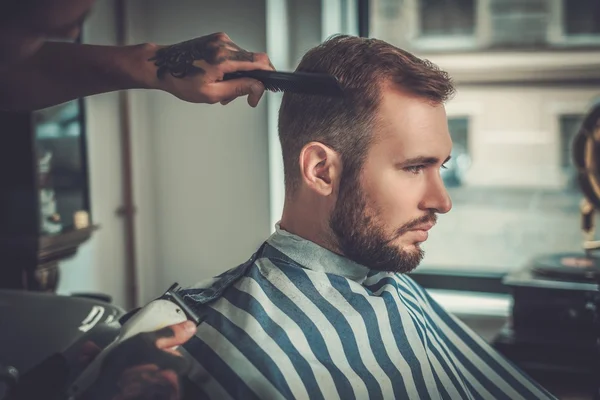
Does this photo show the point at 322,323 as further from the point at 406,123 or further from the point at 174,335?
the point at 406,123

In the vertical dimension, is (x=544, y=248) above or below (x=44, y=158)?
below

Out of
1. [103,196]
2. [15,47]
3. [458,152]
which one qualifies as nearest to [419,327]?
[15,47]

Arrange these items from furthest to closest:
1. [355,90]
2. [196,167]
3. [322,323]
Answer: [196,167]
[355,90]
[322,323]

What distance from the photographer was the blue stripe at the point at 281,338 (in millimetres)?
1145

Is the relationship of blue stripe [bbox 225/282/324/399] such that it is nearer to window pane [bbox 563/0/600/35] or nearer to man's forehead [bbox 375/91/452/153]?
man's forehead [bbox 375/91/452/153]

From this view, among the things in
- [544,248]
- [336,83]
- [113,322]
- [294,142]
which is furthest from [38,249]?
[544,248]

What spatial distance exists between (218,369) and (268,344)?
0.10 metres

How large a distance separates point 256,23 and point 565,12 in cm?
161

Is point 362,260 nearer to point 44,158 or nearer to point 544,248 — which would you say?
point 44,158

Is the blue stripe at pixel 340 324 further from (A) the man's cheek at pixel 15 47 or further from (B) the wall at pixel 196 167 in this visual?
(B) the wall at pixel 196 167

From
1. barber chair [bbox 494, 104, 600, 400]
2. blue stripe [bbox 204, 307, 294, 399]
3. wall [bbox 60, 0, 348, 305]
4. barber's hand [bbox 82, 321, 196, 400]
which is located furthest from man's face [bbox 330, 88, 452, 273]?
wall [bbox 60, 0, 348, 305]

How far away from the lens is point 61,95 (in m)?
1.10

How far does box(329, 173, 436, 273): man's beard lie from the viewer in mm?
1370

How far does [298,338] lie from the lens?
1.19 metres
